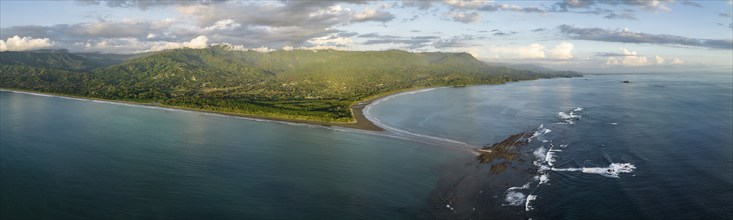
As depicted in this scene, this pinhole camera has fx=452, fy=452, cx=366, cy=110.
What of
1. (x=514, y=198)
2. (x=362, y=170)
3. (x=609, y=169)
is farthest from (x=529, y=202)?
(x=362, y=170)

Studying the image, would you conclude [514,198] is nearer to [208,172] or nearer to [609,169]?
[609,169]

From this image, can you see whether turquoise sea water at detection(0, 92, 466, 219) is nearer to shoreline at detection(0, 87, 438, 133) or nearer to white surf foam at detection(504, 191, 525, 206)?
shoreline at detection(0, 87, 438, 133)

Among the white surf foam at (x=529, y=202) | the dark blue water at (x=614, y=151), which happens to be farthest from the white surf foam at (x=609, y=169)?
the white surf foam at (x=529, y=202)

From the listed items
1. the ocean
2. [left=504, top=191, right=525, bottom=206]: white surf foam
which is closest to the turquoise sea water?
the ocean

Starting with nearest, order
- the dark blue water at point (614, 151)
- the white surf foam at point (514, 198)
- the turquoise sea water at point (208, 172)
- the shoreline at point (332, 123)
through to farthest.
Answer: the turquoise sea water at point (208, 172), the dark blue water at point (614, 151), the white surf foam at point (514, 198), the shoreline at point (332, 123)

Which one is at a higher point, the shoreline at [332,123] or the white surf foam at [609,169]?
the shoreline at [332,123]

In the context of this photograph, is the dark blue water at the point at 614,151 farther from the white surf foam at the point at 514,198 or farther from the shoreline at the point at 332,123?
the shoreline at the point at 332,123

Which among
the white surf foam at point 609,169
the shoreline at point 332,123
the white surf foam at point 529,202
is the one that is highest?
the shoreline at point 332,123
